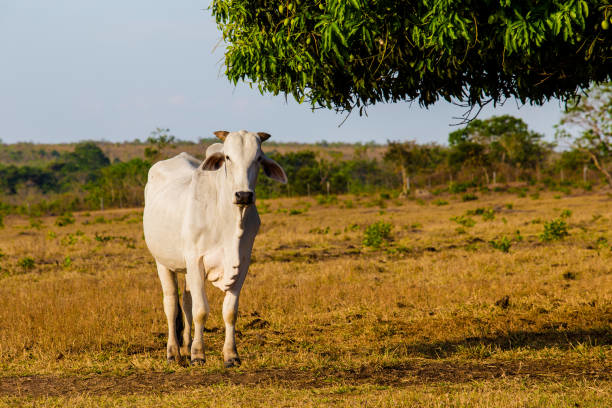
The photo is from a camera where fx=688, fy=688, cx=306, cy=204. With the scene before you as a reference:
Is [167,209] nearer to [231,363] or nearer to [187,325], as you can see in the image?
[187,325]

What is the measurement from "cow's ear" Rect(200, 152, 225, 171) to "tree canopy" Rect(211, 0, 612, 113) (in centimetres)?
128

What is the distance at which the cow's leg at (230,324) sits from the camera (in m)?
7.93

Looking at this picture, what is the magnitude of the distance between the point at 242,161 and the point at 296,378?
94.2 inches

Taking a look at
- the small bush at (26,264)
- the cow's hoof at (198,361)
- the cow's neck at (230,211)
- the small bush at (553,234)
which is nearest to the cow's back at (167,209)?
the cow's neck at (230,211)

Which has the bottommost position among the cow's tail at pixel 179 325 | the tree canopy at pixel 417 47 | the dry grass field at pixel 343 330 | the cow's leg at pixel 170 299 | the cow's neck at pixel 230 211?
the dry grass field at pixel 343 330

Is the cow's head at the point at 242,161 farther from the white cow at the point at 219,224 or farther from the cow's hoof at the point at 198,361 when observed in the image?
the cow's hoof at the point at 198,361

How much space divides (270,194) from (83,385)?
69079mm

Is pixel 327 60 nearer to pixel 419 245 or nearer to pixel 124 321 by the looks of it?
pixel 124 321

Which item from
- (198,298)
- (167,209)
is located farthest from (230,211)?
(167,209)

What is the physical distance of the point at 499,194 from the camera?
54.8 meters

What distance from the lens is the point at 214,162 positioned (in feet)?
26.0

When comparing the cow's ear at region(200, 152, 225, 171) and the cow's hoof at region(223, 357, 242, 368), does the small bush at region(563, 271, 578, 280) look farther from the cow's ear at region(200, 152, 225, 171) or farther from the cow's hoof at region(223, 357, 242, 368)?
the cow's ear at region(200, 152, 225, 171)

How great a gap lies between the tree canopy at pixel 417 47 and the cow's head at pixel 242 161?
1.03 meters

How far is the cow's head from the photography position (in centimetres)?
728
